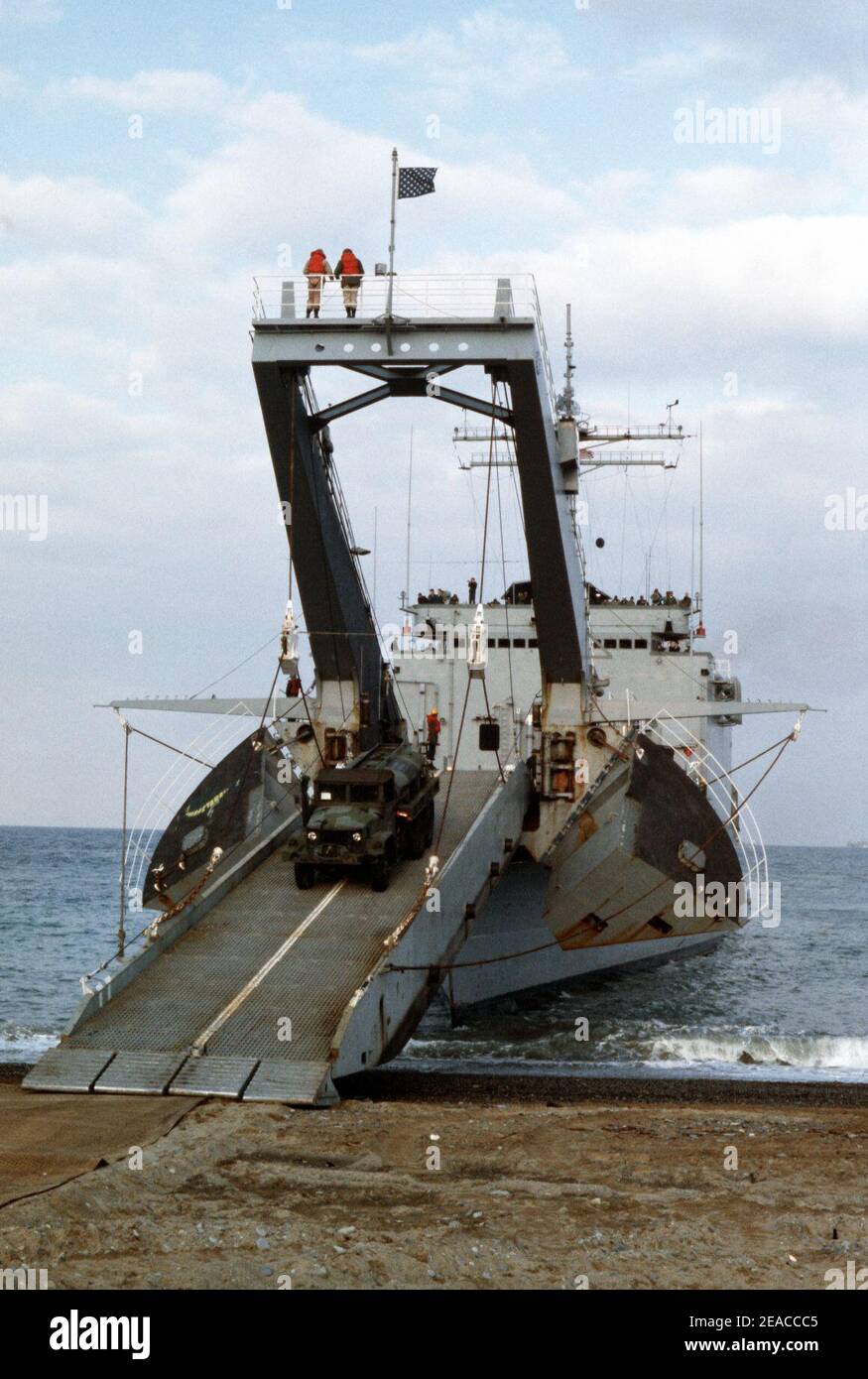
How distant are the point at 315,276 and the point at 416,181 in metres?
1.98

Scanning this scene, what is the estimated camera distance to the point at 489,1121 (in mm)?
14148

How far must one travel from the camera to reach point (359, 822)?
19.0 m

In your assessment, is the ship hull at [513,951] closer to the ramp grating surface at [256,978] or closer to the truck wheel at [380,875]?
the truck wheel at [380,875]

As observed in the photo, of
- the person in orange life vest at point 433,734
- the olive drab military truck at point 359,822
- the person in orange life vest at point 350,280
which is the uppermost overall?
the person in orange life vest at point 350,280

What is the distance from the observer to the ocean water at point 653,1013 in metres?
21.9

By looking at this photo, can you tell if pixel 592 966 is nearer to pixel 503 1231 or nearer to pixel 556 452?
pixel 556 452

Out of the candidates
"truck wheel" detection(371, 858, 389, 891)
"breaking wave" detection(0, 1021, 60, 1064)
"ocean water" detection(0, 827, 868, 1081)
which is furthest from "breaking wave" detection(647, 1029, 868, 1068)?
"breaking wave" detection(0, 1021, 60, 1064)

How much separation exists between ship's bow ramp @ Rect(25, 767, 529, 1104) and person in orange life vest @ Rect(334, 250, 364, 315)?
24.6ft

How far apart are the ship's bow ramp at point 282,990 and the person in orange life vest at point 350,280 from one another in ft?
24.6

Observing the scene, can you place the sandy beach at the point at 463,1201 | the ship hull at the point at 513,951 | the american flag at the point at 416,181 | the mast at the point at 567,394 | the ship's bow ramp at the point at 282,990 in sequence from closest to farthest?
the sandy beach at the point at 463,1201 < the ship's bow ramp at the point at 282,990 < the american flag at the point at 416,181 < the ship hull at the point at 513,951 < the mast at the point at 567,394

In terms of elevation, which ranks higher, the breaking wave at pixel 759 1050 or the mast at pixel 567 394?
the mast at pixel 567 394

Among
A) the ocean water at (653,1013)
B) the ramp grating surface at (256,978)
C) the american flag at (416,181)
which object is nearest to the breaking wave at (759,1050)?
the ocean water at (653,1013)
